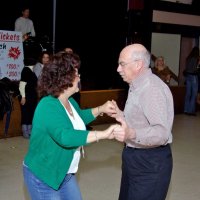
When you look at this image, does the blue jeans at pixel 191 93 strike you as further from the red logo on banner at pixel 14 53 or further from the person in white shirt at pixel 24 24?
the red logo on banner at pixel 14 53

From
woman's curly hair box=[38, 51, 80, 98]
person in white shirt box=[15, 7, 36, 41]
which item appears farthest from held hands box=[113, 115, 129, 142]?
person in white shirt box=[15, 7, 36, 41]

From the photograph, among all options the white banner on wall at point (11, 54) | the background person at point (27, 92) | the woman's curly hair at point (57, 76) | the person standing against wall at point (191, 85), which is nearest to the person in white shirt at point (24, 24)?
the white banner on wall at point (11, 54)

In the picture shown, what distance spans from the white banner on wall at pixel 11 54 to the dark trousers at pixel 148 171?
5.70m

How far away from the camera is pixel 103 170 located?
5129mm

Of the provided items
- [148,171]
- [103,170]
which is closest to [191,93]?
[103,170]

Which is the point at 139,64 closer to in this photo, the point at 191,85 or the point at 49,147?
the point at 49,147

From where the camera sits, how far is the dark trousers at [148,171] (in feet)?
8.03

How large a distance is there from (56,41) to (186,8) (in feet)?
13.6

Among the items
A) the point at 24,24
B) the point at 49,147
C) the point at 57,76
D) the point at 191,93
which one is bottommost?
the point at 191,93

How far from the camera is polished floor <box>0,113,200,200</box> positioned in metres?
4.32

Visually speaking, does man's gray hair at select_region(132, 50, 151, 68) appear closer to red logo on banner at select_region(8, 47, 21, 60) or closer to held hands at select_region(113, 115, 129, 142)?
held hands at select_region(113, 115, 129, 142)

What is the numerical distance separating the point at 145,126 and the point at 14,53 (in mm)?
6062

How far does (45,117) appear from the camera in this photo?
2.25 metres

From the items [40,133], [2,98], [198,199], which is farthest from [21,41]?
[40,133]
